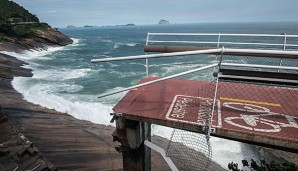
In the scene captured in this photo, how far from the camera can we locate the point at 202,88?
5.68 meters

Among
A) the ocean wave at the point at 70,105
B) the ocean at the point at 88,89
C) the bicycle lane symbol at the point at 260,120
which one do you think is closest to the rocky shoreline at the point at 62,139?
the ocean wave at the point at 70,105

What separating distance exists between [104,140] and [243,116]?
8236 millimetres

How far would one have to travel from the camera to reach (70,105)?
17266 millimetres

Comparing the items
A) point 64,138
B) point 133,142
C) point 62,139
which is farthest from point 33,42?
point 133,142

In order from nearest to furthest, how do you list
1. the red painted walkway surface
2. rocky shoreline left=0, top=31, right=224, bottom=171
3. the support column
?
the red painted walkway surface, the support column, rocky shoreline left=0, top=31, right=224, bottom=171

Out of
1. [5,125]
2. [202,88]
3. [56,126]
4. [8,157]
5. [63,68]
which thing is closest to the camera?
[202,88]

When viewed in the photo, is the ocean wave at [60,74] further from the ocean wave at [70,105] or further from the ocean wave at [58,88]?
the ocean wave at [70,105]

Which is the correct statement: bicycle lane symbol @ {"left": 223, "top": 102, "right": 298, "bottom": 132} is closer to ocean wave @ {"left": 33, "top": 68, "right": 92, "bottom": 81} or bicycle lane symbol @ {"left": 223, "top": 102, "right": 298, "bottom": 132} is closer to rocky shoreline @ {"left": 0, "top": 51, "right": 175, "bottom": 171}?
rocky shoreline @ {"left": 0, "top": 51, "right": 175, "bottom": 171}

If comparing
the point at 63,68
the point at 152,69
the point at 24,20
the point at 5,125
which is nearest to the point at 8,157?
the point at 5,125

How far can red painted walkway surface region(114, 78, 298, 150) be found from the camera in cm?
389

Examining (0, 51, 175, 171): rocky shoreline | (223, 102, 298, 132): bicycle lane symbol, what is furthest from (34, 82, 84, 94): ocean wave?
(223, 102, 298, 132): bicycle lane symbol

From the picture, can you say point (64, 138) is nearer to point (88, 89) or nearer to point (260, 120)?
point (260, 120)

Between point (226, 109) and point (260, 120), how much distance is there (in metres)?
0.62

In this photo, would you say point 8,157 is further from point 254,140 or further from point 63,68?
point 63,68
